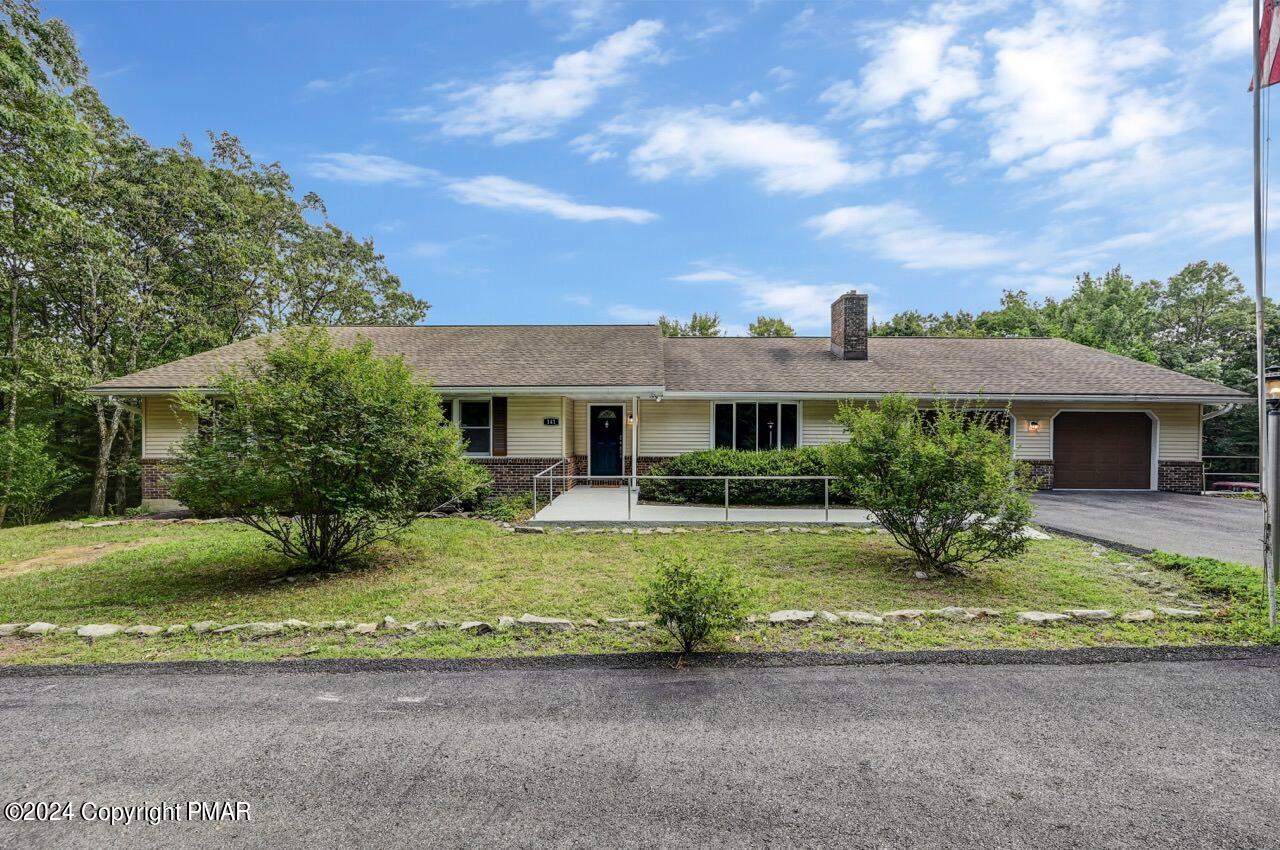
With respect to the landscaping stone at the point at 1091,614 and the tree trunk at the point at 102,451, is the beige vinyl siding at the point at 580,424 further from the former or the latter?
the tree trunk at the point at 102,451


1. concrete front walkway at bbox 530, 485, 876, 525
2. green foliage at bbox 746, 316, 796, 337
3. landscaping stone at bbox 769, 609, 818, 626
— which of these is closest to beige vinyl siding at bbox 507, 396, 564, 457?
concrete front walkway at bbox 530, 485, 876, 525

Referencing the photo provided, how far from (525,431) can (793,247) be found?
19997 mm

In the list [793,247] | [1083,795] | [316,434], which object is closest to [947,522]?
[1083,795]

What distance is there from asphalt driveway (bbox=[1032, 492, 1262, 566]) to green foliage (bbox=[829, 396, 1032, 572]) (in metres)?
3.44

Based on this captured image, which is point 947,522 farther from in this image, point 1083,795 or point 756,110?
point 756,110

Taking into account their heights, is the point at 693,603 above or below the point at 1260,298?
below

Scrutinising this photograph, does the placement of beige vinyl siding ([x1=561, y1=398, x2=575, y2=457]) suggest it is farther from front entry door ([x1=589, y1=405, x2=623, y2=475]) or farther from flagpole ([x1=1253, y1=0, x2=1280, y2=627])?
flagpole ([x1=1253, y1=0, x2=1280, y2=627])

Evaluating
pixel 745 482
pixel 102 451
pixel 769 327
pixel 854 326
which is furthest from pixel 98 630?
pixel 769 327

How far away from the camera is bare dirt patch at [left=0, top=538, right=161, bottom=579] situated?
24.6 ft

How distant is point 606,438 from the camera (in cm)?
1538

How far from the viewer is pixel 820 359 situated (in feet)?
55.7

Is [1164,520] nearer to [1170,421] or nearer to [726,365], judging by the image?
[1170,421]

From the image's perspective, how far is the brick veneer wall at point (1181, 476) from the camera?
48.0 feet

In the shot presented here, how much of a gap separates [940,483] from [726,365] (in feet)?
34.0
